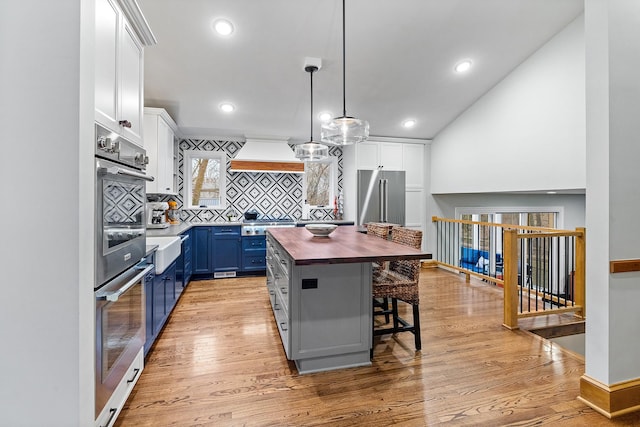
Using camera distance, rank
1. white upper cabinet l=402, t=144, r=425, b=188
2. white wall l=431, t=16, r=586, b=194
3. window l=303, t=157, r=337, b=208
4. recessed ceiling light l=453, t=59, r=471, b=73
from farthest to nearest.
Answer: window l=303, t=157, r=337, b=208 → white upper cabinet l=402, t=144, r=425, b=188 → recessed ceiling light l=453, t=59, r=471, b=73 → white wall l=431, t=16, r=586, b=194

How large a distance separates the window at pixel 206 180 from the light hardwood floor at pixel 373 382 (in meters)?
2.67

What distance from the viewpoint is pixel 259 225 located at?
16.5ft

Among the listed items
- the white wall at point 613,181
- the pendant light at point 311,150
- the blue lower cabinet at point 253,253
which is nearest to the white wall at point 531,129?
the white wall at point 613,181

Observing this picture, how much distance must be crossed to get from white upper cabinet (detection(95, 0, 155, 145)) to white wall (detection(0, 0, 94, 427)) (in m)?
0.21

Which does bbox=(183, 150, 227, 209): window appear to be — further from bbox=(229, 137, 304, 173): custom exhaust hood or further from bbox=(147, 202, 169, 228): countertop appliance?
bbox=(147, 202, 169, 228): countertop appliance

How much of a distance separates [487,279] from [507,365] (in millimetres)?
2287

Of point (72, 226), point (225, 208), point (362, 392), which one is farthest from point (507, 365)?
point (225, 208)

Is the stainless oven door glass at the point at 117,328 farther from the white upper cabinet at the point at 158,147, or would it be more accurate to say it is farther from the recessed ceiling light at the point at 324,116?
the recessed ceiling light at the point at 324,116

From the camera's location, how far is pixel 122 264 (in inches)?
67.2

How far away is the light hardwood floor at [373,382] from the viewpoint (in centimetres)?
177

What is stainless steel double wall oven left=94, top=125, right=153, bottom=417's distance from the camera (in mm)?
1445

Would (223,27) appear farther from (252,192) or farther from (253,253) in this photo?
(253,253)

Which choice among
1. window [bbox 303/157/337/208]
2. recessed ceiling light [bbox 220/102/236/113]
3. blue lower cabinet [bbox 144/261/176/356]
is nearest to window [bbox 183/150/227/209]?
recessed ceiling light [bbox 220/102/236/113]

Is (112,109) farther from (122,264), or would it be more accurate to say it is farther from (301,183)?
(301,183)
